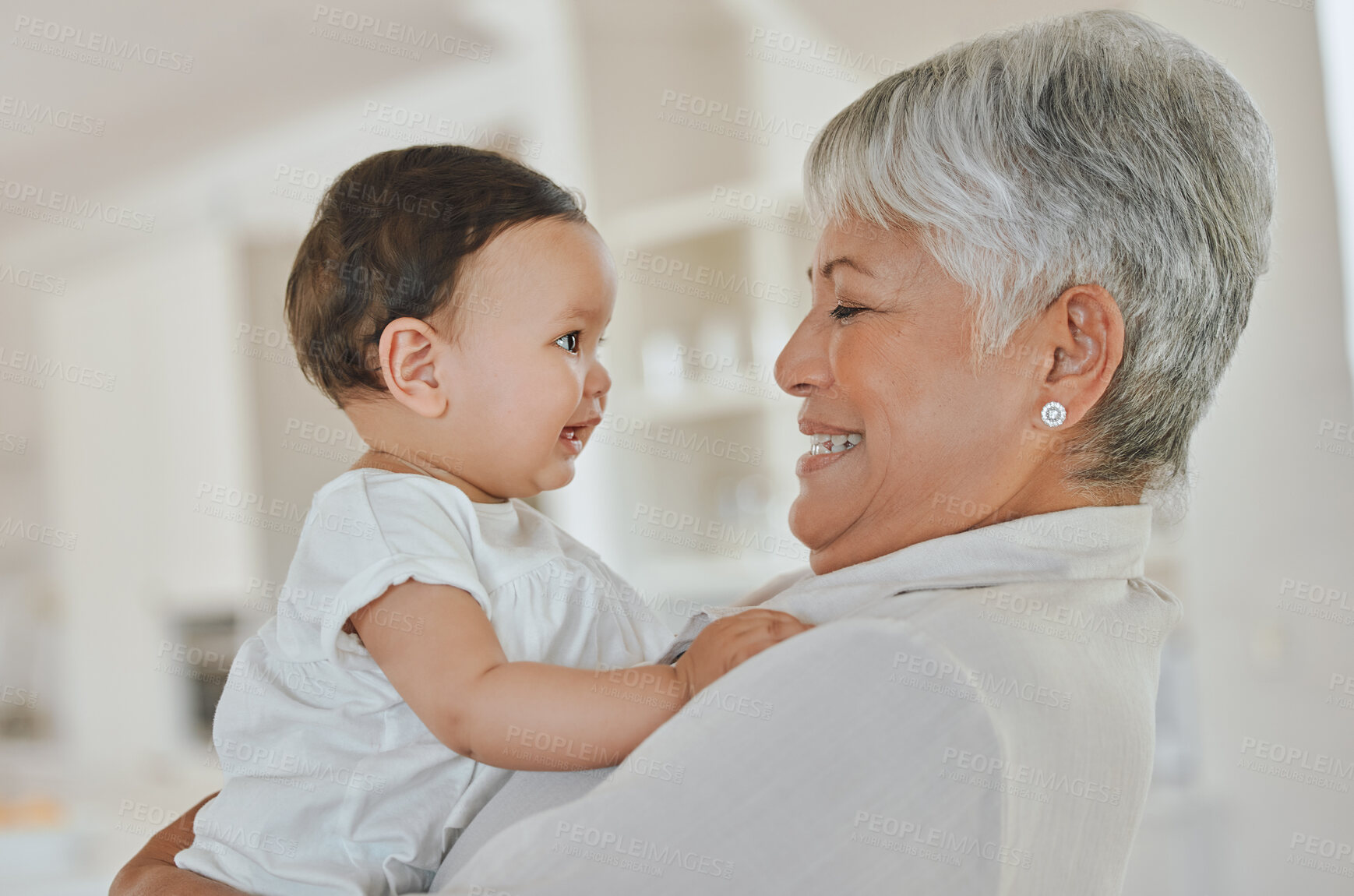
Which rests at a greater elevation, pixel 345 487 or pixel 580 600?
pixel 345 487

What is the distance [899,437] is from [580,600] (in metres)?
0.35

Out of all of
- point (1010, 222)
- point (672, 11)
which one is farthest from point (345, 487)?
point (672, 11)

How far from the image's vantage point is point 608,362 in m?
3.40

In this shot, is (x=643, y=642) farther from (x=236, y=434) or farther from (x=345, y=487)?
(x=236, y=434)

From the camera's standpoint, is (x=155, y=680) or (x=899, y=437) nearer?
(x=899, y=437)

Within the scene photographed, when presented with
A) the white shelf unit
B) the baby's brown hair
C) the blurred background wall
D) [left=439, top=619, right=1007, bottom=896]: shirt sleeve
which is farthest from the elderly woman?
the white shelf unit

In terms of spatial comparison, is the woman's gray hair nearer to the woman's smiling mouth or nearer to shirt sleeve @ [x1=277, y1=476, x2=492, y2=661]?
the woman's smiling mouth

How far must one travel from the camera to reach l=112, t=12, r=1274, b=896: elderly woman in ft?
2.40

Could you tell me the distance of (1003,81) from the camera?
958 mm

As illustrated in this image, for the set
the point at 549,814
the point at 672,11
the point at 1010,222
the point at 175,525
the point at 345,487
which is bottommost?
the point at 175,525

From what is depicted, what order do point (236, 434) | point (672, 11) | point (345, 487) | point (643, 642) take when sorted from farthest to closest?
point (236, 434)
point (672, 11)
point (643, 642)
point (345, 487)

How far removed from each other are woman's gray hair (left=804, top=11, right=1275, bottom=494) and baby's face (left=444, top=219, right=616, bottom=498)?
1.05ft

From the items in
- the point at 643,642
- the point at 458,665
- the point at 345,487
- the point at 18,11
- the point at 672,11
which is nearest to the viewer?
the point at 458,665

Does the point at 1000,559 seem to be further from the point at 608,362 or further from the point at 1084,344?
the point at 608,362
